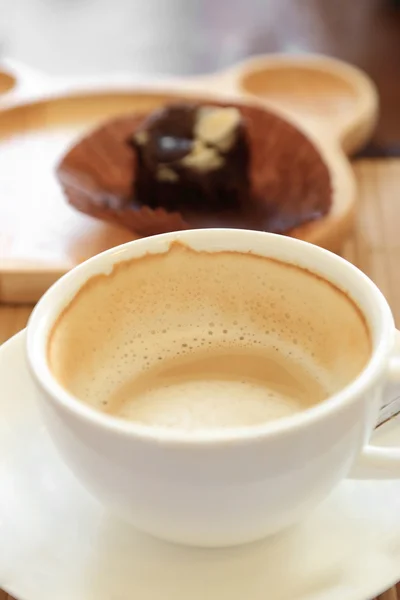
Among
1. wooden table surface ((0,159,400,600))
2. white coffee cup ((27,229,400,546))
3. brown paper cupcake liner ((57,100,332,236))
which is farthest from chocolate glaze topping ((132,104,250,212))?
white coffee cup ((27,229,400,546))

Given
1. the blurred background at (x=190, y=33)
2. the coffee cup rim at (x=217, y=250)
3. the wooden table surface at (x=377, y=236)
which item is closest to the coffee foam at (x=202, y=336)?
the coffee cup rim at (x=217, y=250)

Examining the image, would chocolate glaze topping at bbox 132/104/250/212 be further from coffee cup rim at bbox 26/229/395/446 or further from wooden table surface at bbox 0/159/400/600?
coffee cup rim at bbox 26/229/395/446

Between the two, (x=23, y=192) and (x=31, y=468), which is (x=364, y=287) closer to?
(x=31, y=468)

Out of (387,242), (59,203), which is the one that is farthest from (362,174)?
(59,203)

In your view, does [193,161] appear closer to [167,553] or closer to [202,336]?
[202,336]

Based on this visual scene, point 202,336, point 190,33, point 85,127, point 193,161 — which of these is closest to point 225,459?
point 202,336

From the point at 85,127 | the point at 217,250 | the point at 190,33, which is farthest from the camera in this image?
the point at 190,33

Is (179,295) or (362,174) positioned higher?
(179,295)
